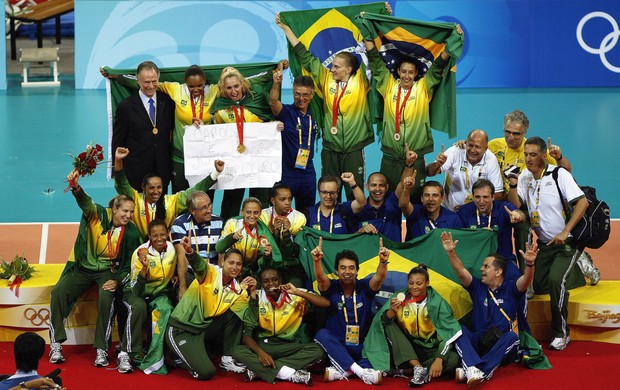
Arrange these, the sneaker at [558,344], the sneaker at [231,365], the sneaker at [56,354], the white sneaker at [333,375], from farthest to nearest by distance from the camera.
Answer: the sneaker at [558,344] < the sneaker at [56,354] < the sneaker at [231,365] < the white sneaker at [333,375]

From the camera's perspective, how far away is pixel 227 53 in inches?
917

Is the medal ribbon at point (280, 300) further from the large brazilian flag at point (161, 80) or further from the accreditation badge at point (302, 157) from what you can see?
the large brazilian flag at point (161, 80)

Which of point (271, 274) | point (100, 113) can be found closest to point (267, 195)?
point (271, 274)

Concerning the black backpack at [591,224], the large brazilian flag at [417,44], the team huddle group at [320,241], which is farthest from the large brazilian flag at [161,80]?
the black backpack at [591,224]

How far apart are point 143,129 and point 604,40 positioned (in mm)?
14781

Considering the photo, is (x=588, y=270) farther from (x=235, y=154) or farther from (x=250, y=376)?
(x=235, y=154)

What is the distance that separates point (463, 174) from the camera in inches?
444

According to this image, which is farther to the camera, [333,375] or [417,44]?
[417,44]

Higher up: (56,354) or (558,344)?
(558,344)

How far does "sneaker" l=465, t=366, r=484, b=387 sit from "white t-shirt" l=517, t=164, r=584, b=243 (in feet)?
6.21

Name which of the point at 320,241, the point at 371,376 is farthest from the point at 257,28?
the point at 371,376

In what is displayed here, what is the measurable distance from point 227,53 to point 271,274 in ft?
45.9

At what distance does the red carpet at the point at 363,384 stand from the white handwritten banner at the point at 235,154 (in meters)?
2.43

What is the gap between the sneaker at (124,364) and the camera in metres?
9.88
